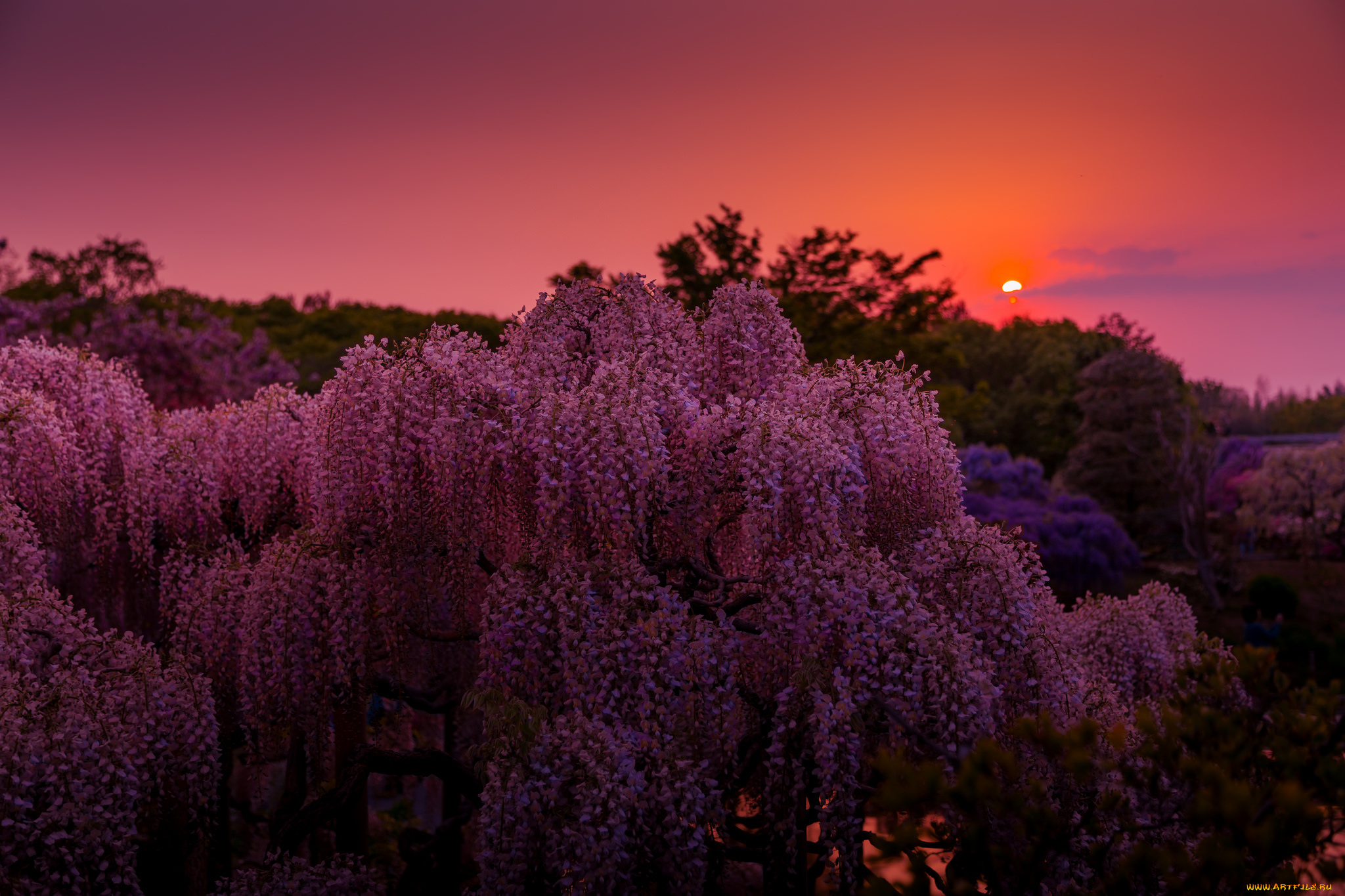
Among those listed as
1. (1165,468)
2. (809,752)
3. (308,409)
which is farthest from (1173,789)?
(1165,468)

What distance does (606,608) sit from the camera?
7.32m

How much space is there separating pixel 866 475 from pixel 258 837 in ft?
37.3

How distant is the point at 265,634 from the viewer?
8.63 meters

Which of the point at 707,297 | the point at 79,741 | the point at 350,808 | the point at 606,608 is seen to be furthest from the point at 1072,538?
the point at 79,741

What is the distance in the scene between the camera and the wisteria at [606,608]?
7023 millimetres

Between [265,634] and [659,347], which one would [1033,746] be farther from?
[265,634]

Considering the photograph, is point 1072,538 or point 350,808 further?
point 1072,538

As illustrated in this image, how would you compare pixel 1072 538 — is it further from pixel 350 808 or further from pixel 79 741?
pixel 79 741

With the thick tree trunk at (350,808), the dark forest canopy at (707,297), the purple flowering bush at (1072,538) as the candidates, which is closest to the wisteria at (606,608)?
the thick tree trunk at (350,808)

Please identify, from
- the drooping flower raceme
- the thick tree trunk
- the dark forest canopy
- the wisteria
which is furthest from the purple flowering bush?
the drooping flower raceme

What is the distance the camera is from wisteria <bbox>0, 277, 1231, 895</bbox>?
7.02m

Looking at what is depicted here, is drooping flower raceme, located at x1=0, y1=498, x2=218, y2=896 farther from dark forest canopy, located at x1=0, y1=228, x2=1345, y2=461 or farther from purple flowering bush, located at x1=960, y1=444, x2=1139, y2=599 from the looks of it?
purple flowering bush, located at x1=960, y1=444, x2=1139, y2=599

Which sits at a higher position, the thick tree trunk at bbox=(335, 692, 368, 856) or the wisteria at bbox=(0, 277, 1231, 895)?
the wisteria at bbox=(0, 277, 1231, 895)

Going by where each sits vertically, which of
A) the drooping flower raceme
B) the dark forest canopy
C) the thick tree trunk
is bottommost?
the thick tree trunk
